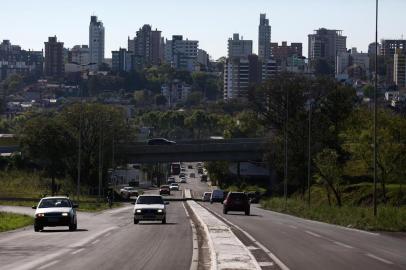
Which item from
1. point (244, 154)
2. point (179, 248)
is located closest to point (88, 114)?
point (244, 154)

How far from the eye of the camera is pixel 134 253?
2681cm

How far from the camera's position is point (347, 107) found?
114062 millimetres

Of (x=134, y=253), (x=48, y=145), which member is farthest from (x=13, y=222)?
(x=48, y=145)

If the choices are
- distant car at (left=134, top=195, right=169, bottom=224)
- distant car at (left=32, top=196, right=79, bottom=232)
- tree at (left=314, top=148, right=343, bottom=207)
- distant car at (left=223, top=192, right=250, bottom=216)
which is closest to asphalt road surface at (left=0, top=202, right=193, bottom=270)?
distant car at (left=32, top=196, right=79, bottom=232)

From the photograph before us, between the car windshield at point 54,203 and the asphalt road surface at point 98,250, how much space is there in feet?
9.08

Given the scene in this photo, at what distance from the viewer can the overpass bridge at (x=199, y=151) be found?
121250 millimetres

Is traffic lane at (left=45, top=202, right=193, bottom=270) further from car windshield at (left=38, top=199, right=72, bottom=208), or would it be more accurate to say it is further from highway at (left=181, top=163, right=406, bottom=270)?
car windshield at (left=38, top=199, right=72, bottom=208)

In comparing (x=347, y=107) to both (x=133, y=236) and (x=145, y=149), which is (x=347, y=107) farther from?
(x=133, y=236)

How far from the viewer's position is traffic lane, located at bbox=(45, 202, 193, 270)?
22.7 metres

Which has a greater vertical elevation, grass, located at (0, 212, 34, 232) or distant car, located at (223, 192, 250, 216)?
→ distant car, located at (223, 192, 250, 216)

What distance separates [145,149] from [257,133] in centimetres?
6369

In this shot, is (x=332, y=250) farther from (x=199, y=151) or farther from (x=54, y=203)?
(x=199, y=151)

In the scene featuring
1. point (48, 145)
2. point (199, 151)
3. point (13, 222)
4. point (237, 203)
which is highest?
point (48, 145)

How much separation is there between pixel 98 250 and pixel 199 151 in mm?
93733
